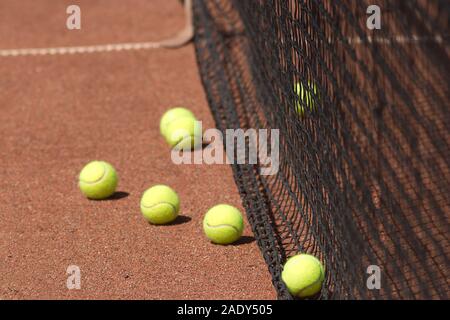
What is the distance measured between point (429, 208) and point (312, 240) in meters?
0.99

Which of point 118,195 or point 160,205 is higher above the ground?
point 118,195

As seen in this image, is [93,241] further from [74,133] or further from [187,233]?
[74,133]

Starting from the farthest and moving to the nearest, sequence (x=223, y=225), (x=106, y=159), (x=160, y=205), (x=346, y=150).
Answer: (x=106, y=159)
(x=160, y=205)
(x=223, y=225)
(x=346, y=150)

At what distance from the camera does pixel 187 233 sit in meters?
6.34

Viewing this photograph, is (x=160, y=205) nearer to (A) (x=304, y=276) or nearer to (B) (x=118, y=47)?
(A) (x=304, y=276)

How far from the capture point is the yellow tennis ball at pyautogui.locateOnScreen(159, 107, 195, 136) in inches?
317

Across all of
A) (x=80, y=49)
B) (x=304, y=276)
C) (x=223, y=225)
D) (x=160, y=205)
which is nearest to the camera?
(x=304, y=276)

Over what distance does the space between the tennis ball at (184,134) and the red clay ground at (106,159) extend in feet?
0.47

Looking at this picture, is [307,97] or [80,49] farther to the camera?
[80,49]

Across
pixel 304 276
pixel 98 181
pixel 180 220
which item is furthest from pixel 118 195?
pixel 304 276

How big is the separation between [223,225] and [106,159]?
1.91m

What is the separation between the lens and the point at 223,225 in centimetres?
605

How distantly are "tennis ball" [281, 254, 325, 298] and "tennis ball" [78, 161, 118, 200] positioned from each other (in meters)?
1.99

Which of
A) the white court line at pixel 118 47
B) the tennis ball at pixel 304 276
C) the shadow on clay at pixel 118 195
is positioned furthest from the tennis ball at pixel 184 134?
the tennis ball at pixel 304 276
